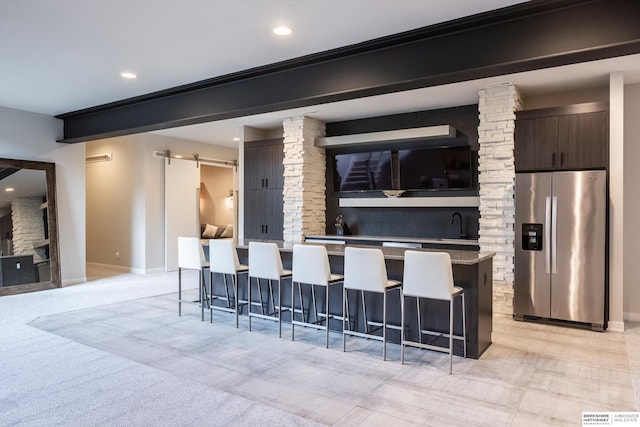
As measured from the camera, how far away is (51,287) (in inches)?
270

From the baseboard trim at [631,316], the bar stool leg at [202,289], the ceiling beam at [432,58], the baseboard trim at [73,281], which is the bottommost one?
the baseboard trim at [631,316]

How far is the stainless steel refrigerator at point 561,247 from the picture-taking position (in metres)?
4.60

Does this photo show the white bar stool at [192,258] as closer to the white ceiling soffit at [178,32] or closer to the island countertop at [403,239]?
the white ceiling soffit at [178,32]

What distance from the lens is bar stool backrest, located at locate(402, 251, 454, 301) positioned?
3385 mm

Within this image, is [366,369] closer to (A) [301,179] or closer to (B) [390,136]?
(B) [390,136]

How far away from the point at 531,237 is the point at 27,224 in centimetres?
714

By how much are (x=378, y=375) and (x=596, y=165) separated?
3424 mm

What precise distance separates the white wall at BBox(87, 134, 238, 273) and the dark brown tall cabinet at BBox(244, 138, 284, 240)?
216 centimetres

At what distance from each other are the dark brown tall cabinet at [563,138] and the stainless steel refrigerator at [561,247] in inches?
7.0

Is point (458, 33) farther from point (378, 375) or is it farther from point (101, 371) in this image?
point (101, 371)

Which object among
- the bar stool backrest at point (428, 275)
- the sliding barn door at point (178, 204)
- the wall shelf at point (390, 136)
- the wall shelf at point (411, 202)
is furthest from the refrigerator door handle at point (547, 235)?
the sliding barn door at point (178, 204)

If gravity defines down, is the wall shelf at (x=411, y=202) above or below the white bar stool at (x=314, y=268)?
above

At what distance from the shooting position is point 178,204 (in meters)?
8.80

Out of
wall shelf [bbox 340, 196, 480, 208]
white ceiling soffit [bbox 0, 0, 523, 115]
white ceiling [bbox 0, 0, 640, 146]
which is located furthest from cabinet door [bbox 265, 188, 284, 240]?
white ceiling soffit [bbox 0, 0, 523, 115]
